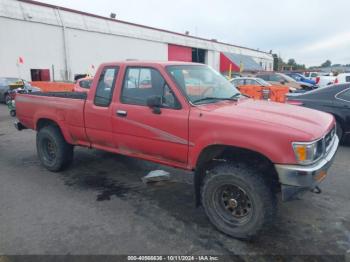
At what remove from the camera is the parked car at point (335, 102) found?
22.2 feet

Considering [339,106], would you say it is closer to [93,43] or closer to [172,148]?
[172,148]

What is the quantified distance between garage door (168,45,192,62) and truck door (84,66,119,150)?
1246 inches

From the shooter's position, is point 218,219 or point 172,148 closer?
point 218,219

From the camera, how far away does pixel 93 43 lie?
2725 cm

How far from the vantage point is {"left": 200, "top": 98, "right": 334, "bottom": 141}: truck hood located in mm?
3205

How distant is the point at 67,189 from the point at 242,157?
279 centimetres

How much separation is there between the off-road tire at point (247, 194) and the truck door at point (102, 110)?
1.75m

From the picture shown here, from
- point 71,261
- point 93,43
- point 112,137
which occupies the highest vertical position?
point 93,43

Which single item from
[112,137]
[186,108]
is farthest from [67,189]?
[186,108]

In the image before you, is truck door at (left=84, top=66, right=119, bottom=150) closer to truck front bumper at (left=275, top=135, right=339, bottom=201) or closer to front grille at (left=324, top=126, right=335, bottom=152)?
truck front bumper at (left=275, top=135, right=339, bottom=201)

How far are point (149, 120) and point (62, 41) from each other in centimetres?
2340

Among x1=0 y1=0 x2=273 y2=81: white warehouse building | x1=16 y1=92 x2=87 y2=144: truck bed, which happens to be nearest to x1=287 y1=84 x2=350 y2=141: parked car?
x1=16 y1=92 x2=87 y2=144: truck bed

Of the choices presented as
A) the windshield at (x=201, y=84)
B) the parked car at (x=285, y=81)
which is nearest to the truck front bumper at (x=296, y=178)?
the windshield at (x=201, y=84)

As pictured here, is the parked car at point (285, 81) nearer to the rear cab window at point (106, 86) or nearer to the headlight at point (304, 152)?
the rear cab window at point (106, 86)
